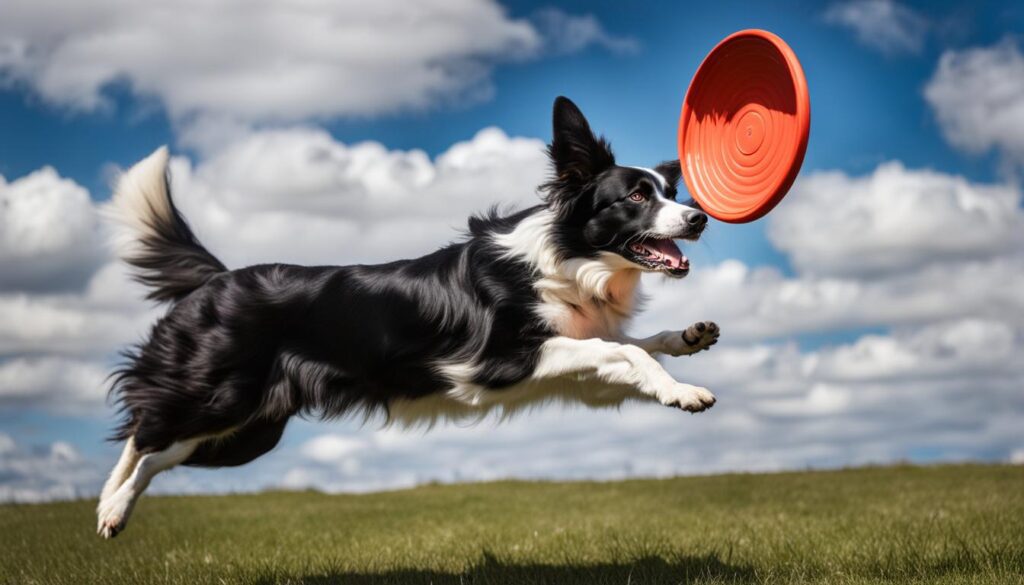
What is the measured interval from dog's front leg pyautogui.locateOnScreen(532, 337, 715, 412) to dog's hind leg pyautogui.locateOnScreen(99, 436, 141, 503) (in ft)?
9.04

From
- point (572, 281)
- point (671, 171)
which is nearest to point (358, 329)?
point (572, 281)

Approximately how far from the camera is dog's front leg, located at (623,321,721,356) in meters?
5.68

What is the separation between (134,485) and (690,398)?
346 centimetres

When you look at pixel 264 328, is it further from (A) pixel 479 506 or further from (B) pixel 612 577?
(A) pixel 479 506

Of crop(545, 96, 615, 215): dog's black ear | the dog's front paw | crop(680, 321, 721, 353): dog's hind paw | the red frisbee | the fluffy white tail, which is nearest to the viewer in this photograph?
the dog's front paw

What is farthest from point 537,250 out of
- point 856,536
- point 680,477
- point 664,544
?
point 680,477

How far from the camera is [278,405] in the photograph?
19.8ft

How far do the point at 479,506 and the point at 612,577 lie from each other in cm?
582

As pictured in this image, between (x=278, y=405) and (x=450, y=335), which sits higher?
(x=450, y=335)

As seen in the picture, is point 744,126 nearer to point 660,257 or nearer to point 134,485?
point 660,257

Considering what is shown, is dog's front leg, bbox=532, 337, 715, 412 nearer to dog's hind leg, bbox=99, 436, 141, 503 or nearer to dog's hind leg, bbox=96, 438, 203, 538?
dog's hind leg, bbox=96, 438, 203, 538

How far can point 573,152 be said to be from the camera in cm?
584

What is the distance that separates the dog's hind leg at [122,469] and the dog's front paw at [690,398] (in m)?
3.48

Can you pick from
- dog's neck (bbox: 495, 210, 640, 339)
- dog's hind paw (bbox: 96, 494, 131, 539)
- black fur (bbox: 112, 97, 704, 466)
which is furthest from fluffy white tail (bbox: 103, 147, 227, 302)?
dog's neck (bbox: 495, 210, 640, 339)
